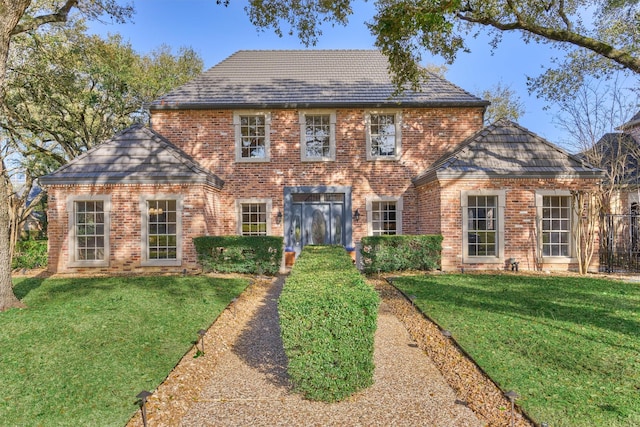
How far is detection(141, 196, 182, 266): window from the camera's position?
1216cm

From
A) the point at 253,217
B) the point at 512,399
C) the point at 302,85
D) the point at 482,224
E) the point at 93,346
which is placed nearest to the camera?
the point at 512,399

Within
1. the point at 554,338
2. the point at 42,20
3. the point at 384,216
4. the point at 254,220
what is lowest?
the point at 554,338

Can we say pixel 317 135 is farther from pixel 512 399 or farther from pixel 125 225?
pixel 512 399

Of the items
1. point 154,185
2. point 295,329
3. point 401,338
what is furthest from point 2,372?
point 154,185

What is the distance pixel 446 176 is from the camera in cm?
1167

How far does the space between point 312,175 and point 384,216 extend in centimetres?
319

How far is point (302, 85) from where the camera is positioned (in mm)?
15008

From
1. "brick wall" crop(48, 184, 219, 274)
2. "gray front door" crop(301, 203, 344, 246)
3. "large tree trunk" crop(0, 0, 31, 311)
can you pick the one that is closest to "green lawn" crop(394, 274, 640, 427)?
"gray front door" crop(301, 203, 344, 246)

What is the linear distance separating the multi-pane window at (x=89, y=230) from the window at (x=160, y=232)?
1.40m

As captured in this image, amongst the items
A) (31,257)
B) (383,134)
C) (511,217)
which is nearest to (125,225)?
(31,257)

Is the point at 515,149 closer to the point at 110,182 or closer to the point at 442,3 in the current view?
the point at 442,3

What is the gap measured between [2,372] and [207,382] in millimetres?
2518

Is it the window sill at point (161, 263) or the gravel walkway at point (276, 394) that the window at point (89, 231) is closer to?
the window sill at point (161, 263)

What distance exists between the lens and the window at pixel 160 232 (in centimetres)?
1216
